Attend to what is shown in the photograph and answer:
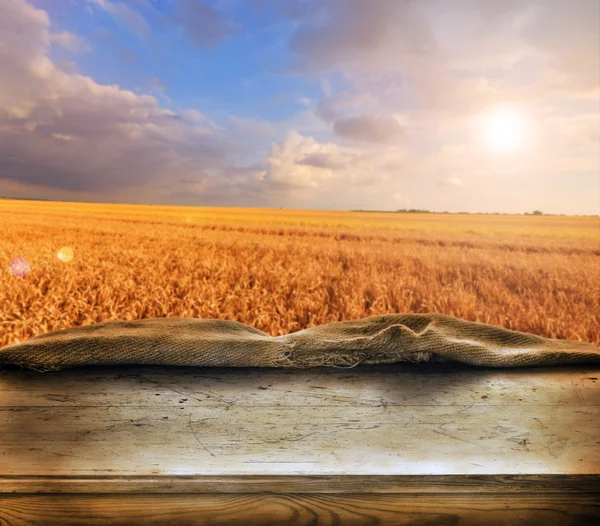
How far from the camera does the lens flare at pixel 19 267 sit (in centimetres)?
490

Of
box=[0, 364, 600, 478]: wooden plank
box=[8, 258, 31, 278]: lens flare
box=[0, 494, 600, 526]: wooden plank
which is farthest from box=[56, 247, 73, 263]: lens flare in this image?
Result: box=[0, 494, 600, 526]: wooden plank

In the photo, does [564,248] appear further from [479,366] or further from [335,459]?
[335,459]

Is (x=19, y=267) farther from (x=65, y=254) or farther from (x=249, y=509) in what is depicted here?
(x=249, y=509)

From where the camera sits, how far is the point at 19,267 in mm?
5137

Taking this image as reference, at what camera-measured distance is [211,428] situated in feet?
4.87

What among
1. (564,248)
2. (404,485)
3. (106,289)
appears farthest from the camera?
(564,248)

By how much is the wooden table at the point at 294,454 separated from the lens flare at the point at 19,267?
11.6ft

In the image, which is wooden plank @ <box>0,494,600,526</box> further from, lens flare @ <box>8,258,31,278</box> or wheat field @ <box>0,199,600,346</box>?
lens flare @ <box>8,258,31,278</box>

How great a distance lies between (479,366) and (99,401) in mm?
1294

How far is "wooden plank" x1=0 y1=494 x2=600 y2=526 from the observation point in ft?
4.24

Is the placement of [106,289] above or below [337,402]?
above

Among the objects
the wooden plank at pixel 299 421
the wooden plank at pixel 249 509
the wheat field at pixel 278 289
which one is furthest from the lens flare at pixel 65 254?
the wooden plank at pixel 249 509

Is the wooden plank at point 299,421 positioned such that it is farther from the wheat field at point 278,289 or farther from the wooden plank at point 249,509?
the wheat field at point 278,289

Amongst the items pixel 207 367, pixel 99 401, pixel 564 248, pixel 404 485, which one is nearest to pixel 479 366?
pixel 404 485
